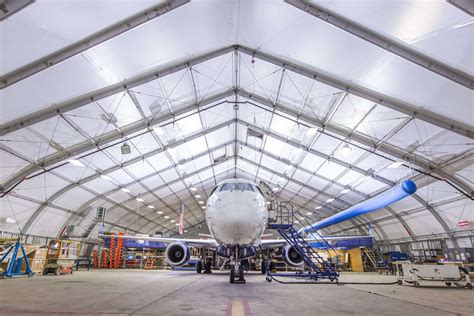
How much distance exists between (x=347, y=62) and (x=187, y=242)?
12.4m

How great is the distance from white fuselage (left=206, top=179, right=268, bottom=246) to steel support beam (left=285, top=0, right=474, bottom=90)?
620 cm

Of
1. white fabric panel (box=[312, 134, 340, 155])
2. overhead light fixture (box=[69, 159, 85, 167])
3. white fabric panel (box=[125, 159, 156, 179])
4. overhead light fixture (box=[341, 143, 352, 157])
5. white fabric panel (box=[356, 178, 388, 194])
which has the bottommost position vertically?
white fabric panel (box=[356, 178, 388, 194])

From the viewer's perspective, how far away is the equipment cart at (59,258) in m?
13.6

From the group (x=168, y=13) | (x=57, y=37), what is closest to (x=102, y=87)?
(x=57, y=37)

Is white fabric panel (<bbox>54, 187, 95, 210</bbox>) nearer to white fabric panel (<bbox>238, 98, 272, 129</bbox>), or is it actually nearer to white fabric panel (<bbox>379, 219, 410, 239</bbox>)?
white fabric panel (<bbox>238, 98, 272, 129</bbox>)

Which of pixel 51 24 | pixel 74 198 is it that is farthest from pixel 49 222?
pixel 51 24

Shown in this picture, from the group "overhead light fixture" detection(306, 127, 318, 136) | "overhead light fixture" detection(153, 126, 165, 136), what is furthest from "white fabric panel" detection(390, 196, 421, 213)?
"overhead light fixture" detection(153, 126, 165, 136)

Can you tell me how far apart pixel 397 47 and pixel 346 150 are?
26.8 ft

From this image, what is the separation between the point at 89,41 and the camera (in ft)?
28.4

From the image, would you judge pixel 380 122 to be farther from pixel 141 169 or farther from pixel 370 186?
pixel 141 169

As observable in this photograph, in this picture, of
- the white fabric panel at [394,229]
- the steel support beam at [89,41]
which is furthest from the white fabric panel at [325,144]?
the white fabric panel at [394,229]

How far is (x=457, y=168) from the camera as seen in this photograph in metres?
14.2

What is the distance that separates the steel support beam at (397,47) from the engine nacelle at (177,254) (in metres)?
12.7

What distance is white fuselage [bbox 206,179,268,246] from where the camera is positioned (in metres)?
7.86
